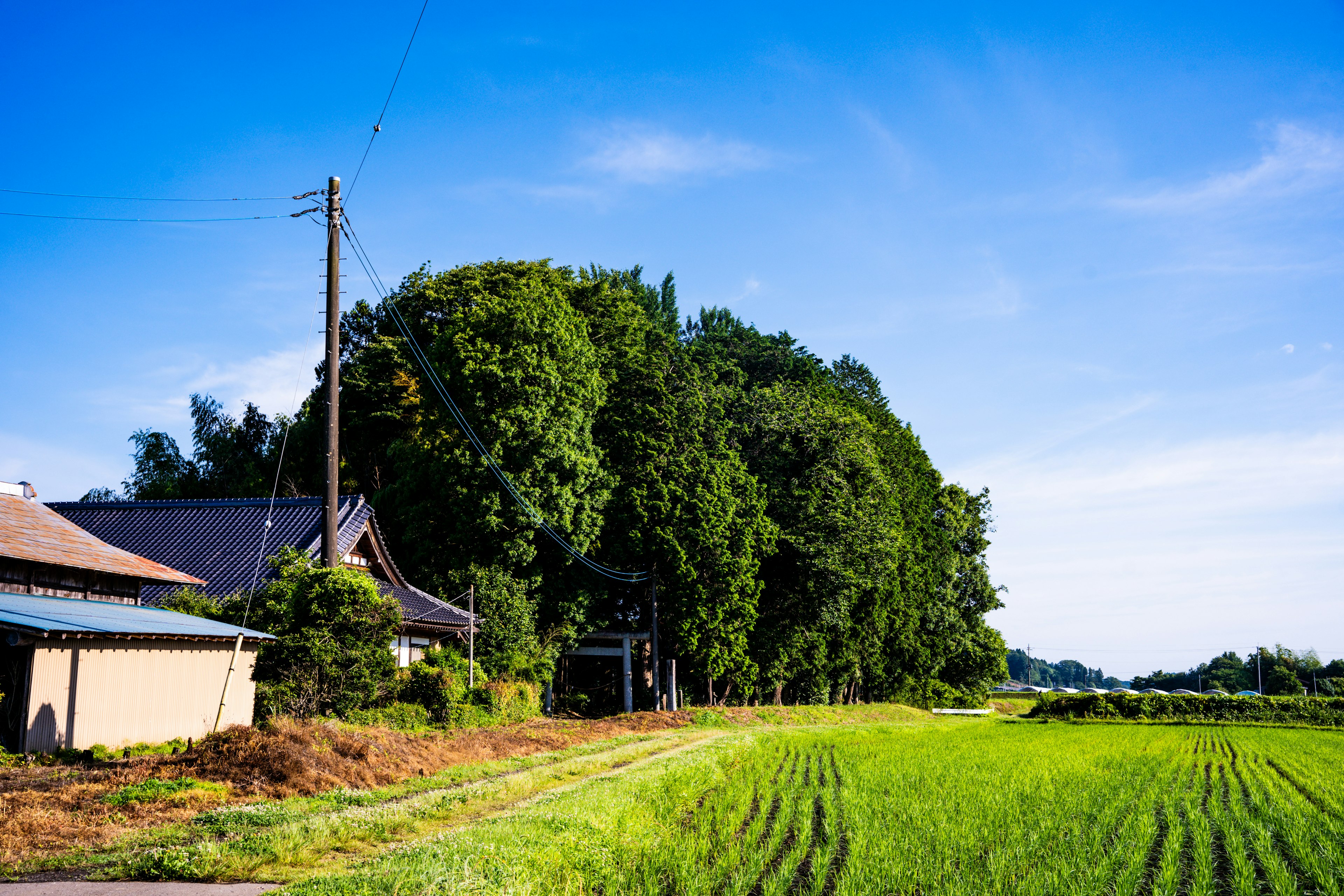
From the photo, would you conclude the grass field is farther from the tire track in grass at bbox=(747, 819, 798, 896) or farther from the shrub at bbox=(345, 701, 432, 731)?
the shrub at bbox=(345, 701, 432, 731)

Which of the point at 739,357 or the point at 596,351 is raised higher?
the point at 739,357

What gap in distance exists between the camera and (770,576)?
1601 inches

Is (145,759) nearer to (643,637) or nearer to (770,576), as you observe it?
(643,637)

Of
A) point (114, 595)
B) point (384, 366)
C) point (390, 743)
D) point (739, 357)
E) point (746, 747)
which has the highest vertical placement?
point (739, 357)

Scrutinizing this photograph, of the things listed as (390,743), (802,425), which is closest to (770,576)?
(802,425)

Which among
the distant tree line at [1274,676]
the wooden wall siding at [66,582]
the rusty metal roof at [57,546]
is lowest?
the distant tree line at [1274,676]

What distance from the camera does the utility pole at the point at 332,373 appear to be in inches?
659

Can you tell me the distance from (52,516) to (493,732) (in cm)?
1213

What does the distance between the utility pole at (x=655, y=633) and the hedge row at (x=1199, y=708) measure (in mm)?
30069

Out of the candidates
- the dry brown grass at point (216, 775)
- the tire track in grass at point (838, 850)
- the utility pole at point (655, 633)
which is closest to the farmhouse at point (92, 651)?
the dry brown grass at point (216, 775)

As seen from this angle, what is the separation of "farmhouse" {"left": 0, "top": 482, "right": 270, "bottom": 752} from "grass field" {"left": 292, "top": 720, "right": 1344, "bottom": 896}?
26.4 feet

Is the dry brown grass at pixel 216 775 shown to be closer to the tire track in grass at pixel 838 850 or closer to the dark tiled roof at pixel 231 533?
the tire track in grass at pixel 838 850

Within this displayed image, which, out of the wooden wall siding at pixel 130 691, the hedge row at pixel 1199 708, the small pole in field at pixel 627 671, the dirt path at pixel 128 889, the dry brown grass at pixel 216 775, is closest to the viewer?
the dirt path at pixel 128 889

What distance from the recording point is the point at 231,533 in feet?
88.1
